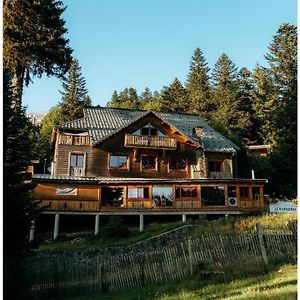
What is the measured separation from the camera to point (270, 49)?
58375mm

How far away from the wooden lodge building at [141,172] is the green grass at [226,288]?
16013mm

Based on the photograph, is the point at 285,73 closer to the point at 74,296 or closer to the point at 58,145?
the point at 58,145

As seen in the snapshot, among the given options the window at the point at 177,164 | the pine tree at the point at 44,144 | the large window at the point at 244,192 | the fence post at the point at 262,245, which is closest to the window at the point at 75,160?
→ the window at the point at 177,164

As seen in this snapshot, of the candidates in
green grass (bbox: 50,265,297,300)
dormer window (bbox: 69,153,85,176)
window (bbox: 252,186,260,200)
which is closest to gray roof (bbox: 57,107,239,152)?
dormer window (bbox: 69,153,85,176)

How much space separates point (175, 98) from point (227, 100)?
41.9 feet

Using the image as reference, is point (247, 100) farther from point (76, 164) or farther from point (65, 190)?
point (65, 190)

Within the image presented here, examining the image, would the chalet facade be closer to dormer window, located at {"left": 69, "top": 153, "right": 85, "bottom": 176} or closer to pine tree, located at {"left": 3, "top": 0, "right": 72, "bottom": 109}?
dormer window, located at {"left": 69, "top": 153, "right": 85, "bottom": 176}

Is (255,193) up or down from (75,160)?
down

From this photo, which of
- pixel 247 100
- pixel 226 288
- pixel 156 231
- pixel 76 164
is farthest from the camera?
pixel 247 100

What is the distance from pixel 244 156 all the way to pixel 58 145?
19777 mm

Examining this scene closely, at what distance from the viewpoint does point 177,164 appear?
3562 cm

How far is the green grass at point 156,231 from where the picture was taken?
2560 cm

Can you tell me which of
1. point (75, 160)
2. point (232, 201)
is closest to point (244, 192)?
point (232, 201)

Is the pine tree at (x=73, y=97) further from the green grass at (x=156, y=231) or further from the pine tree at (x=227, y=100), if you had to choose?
the green grass at (x=156, y=231)
